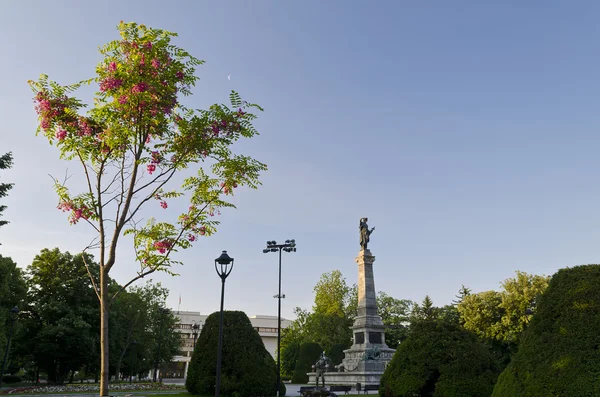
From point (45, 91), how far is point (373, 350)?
31.6 m

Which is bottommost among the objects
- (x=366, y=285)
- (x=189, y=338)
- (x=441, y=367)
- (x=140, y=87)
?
(x=189, y=338)

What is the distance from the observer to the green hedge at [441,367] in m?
13.5

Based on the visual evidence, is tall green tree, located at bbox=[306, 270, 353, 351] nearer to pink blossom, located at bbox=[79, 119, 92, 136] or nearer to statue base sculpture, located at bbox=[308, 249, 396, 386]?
statue base sculpture, located at bbox=[308, 249, 396, 386]

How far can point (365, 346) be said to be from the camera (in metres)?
37.3

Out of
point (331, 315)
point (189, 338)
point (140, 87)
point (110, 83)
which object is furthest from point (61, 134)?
point (189, 338)

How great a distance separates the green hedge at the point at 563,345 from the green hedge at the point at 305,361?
40.6m

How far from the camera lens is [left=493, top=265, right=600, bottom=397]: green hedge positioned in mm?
8070

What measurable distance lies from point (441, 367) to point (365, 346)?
2439cm

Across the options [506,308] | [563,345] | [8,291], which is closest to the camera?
[563,345]

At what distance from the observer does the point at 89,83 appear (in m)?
12.7

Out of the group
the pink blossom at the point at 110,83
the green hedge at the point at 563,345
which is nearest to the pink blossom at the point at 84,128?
the pink blossom at the point at 110,83

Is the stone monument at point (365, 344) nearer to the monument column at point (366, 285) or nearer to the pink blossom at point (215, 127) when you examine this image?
the monument column at point (366, 285)

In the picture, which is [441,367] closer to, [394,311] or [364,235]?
[364,235]

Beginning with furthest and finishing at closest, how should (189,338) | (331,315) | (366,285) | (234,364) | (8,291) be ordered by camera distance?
(189,338)
(331,315)
(366,285)
(8,291)
(234,364)
